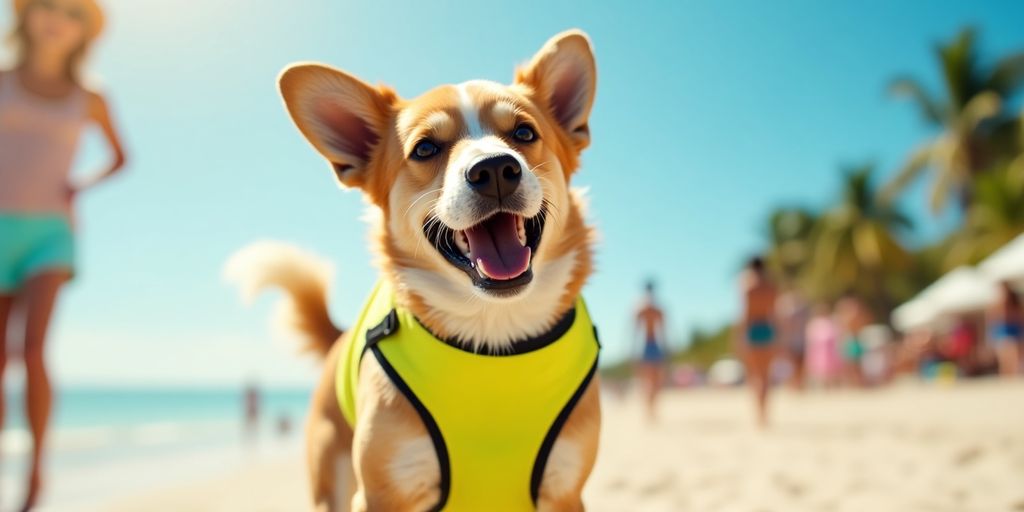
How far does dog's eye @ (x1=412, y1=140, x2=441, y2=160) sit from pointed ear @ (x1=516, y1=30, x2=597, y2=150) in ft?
1.72

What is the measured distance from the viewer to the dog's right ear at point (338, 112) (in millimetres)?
2709

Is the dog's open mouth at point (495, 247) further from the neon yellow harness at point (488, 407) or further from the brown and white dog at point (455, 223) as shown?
the neon yellow harness at point (488, 407)

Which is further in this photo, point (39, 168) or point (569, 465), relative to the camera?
point (39, 168)

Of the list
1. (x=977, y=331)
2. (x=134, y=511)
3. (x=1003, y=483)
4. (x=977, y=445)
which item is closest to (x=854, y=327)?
(x=977, y=331)

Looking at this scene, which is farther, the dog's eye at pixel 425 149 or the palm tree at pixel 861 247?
the palm tree at pixel 861 247

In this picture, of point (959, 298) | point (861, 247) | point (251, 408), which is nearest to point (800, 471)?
point (251, 408)

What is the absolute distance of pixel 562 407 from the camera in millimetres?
2420

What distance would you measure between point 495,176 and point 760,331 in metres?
7.67

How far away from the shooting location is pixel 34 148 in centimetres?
422

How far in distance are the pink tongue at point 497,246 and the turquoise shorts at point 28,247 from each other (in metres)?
3.02

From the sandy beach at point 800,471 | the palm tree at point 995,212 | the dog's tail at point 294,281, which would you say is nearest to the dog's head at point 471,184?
the dog's tail at point 294,281

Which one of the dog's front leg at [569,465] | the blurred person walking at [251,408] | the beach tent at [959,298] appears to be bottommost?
the blurred person walking at [251,408]

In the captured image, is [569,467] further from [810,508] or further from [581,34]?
[810,508]

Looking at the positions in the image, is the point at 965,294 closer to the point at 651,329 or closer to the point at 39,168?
the point at 651,329
